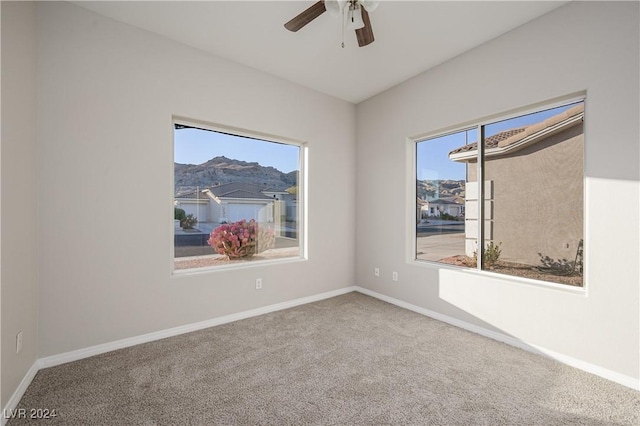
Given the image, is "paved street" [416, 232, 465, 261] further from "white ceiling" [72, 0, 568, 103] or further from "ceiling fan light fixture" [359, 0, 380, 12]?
"ceiling fan light fixture" [359, 0, 380, 12]

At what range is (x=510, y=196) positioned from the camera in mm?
2756

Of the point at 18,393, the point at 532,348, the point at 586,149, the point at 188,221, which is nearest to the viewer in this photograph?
the point at 18,393

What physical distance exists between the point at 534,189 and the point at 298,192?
259 centimetres

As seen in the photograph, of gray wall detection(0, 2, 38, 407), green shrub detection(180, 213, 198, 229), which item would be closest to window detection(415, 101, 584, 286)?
green shrub detection(180, 213, 198, 229)

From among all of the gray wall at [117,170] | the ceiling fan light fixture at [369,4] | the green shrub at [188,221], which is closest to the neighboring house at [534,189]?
the ceiling fan light fixture at [369,4]

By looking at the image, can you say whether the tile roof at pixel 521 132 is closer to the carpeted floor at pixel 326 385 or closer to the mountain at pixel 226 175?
the carpeted floor at pixel 326 385

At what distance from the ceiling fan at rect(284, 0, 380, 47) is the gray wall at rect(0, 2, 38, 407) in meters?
1.80

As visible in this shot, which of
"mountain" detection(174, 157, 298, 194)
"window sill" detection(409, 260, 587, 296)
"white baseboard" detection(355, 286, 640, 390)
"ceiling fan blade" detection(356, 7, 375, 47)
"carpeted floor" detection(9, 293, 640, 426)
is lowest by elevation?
"carpeted floor" detection(9, 293, 640, 426)

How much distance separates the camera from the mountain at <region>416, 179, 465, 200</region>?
10.4 ft

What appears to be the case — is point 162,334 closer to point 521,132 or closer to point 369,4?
point 369,4

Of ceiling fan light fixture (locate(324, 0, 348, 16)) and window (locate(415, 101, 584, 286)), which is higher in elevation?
ceiling fan light fixture (locate(324, 0, 348, 16))

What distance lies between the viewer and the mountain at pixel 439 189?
317cm

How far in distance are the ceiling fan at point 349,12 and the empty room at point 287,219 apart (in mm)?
15

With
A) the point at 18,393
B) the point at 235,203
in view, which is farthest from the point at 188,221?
the point at 18,393
